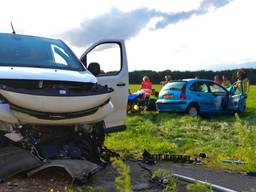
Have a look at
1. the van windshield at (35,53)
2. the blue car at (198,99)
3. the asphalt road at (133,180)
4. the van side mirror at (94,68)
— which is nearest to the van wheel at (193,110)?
the blue car at (198,99)

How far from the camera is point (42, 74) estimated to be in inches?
285

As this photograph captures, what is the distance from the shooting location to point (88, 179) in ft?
21.8

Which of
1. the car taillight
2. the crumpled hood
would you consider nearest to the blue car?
the car taillight

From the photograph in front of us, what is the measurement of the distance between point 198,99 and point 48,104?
13255 millimetres

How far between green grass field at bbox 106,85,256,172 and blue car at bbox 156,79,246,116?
2939 mm

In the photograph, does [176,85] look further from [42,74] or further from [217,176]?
[42,74]

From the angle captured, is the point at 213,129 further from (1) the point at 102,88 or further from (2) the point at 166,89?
(1) the point at 102,88

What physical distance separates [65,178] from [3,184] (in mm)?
807

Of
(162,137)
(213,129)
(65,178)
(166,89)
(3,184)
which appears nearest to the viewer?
(3,184)

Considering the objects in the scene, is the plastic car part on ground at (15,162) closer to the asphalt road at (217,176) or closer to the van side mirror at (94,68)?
the van side mirror at (94,68)

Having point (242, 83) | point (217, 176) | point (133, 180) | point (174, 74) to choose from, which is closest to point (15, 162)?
point (133, 180)

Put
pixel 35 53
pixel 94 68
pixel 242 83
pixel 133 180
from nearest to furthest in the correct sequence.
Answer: pixel 133 180
pixel 35 53
pixel 94 68
pixel 242 83

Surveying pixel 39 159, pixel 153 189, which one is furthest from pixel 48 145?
pixel 153 189

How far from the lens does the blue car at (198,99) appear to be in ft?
63.5
